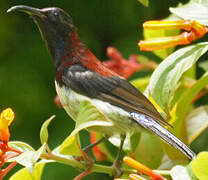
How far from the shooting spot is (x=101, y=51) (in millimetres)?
3078

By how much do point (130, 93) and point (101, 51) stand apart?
120cm

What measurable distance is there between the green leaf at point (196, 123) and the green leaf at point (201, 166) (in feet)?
2.02

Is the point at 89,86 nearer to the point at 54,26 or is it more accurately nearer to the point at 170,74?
the point at 54,26

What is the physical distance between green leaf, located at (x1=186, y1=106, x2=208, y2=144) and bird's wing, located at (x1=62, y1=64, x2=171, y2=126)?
182 millimetres

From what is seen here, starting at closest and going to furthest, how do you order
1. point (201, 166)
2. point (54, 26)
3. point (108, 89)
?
point (201, 166) → point (108, 89) → point (54, 26)

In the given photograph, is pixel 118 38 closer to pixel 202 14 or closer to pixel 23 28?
pixel 23 28

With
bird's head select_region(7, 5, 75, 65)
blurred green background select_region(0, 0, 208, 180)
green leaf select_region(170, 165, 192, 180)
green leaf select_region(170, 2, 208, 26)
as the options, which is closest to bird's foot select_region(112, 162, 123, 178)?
green leaf select_region(170, 165, 192, 180)

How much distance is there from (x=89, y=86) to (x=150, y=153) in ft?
1.30

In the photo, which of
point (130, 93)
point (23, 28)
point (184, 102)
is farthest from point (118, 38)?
point (184, 102)

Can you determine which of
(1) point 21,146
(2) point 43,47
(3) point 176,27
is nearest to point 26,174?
(1) point 21,146

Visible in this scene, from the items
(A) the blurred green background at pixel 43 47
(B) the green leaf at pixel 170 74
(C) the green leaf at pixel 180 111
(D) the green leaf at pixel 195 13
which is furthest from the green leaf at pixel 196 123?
(A) the blurred green background at pixel 43 47

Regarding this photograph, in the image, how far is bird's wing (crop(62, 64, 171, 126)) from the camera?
185 centimetres

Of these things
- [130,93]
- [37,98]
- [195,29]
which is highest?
[195,29]

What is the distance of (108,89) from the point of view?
2.00 meters
